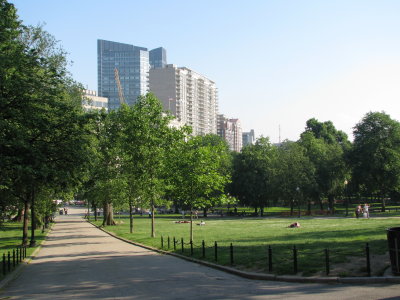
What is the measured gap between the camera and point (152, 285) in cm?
1366

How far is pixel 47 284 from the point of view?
14.9 m

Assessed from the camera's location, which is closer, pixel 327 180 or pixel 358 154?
pixel 358 154

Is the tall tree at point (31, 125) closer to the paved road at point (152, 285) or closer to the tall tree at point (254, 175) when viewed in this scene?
the paved road at point (152, 285)

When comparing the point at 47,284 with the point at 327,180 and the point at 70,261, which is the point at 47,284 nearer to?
A: the point at 70,261

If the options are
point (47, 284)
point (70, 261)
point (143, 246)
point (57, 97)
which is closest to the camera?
point (47, 284)

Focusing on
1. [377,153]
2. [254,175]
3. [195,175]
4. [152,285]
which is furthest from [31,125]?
[254,175]

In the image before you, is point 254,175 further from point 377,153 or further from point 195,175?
point 195,175

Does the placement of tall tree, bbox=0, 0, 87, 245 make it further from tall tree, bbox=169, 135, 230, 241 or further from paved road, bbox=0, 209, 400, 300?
tall tree, bbox=169, 135, 230, 241

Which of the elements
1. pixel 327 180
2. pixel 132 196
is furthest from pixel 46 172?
pixel 327 180

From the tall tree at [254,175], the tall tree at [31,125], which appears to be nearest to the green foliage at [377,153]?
the tall tree at [254,175]

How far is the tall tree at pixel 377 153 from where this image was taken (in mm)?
65500

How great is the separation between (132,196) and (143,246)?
15121 millimetres

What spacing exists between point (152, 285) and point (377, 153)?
2331 inches

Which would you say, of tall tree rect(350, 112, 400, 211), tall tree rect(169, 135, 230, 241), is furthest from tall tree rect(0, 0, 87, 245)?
tall tree rect(350, 112, 400, 211)
